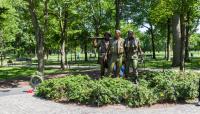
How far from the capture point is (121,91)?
12945 mm

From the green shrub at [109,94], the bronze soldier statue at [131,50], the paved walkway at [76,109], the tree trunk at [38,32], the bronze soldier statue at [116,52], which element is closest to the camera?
the paved walkway at [76,109]

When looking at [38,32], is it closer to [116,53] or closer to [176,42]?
[116,53]

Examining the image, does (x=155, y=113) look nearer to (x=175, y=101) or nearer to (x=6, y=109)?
(x=175, y=101)

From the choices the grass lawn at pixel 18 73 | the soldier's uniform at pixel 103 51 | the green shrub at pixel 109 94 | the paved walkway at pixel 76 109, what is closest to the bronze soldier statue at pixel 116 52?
the soldier's uniform at pixel 103 51

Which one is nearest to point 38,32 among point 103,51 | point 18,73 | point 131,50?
point 103,51

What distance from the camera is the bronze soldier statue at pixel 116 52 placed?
621 inches

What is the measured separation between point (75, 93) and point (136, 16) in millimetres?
46942

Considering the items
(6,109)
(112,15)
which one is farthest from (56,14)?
(6,109)

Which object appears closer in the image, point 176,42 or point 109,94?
point 109,94

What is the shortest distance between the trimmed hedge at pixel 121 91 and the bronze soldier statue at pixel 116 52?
63.4 inches

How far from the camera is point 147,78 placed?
16.1 metres

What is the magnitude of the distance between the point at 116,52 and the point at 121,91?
10.5ft

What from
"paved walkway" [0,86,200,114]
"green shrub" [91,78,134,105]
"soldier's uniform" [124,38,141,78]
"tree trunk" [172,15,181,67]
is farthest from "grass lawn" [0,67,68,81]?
"green shrub" [91,78,134,105]

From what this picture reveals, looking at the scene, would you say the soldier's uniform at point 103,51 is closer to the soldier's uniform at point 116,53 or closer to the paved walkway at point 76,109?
the soldier's uniform at point 116,53
